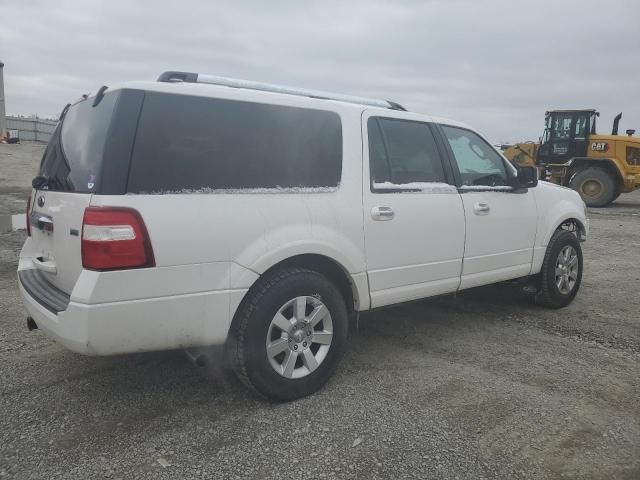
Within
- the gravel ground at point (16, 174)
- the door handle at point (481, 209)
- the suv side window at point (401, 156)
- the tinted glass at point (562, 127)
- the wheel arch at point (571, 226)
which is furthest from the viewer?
the tinted glass at point (562, 127)

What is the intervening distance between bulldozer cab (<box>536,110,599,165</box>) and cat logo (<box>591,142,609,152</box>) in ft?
0.72

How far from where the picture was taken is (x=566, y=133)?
1645 cm

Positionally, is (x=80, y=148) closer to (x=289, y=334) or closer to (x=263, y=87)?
(x=263, y=87)

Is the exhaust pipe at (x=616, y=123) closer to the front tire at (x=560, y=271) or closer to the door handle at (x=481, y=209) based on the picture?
the front tire at (x=560, y=271)

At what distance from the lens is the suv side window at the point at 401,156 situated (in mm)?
3580

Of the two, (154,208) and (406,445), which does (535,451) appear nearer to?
(406,445)

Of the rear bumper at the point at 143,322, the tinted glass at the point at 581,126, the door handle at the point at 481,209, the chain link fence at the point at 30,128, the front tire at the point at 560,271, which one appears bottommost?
the front tire at the point at 560,271

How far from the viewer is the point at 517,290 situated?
5.39 meters

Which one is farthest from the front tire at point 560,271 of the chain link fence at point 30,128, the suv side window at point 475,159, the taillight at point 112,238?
the chain link fence at point 30,128

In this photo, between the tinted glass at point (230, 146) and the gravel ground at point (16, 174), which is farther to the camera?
the gravel ground at point (16, 174)

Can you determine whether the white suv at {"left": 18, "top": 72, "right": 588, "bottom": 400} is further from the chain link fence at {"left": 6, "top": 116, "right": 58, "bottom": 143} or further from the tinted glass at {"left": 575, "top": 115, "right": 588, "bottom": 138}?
the chain link fence at {"left": 6, "top": 116, "right": 58, "bottom": 143}

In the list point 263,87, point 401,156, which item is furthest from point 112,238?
point 401,156

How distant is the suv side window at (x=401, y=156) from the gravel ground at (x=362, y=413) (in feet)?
4.27

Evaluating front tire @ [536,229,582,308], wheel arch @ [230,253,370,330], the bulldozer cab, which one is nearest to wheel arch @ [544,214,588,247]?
front tire @ [536,229,582,308]
